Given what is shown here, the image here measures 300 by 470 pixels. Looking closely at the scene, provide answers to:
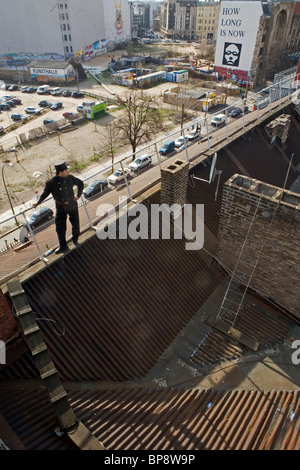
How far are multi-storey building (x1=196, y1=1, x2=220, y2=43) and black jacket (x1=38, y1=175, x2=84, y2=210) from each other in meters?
131

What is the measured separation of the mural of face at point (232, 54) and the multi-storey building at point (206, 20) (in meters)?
56.3

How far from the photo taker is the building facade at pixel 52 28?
84.4 metres

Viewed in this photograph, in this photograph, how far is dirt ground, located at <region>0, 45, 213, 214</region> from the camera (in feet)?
120

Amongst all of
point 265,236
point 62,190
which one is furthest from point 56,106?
point 265,236

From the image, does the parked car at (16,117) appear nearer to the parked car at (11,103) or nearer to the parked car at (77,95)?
the parked car at (11,103)

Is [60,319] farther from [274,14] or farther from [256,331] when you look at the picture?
[274,14]

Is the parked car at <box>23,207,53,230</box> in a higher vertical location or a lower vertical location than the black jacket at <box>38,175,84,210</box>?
lower

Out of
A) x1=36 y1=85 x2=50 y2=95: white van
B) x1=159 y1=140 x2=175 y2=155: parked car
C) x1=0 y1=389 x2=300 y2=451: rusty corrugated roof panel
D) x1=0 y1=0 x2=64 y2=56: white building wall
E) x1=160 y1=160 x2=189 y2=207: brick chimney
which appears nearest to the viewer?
x1=0 y1=389 x2=300 y2=451: rusty corrugated roof panel

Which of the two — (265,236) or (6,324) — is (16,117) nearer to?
(6,324)

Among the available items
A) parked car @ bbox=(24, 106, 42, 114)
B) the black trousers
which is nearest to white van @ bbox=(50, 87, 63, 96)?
parked car @ bbox=(24, 106, 42, 114)

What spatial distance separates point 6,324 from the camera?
21.5ft

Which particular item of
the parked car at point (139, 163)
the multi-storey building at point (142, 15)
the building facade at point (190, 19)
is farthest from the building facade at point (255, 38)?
the multi-storey building at point (142, 15)

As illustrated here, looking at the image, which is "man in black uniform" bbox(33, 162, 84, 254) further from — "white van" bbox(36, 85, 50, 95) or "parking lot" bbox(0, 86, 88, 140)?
"white van" bbox(36, 85, 50, 95)

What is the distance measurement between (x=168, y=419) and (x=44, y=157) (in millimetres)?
43735
